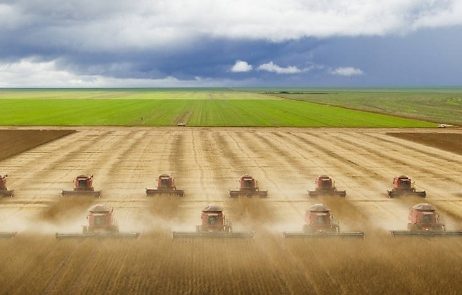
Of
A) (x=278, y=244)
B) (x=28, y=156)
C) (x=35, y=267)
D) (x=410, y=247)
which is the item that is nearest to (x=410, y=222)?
(x=410, y=247)

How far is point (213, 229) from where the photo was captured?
23.5 metres

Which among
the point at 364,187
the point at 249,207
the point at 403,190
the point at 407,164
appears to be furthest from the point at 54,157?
the point at 407,164

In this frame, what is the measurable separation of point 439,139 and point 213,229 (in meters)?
50.6

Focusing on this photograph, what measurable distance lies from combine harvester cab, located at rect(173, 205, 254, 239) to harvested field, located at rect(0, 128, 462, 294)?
427mm

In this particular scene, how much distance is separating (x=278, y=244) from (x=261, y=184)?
13.8m

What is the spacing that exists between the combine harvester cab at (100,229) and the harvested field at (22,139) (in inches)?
1089

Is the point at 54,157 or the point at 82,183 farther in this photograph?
the point at 54,157

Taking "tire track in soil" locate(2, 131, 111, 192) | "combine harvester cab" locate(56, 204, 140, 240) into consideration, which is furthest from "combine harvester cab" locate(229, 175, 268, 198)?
"tire track in soil" locate(2, 131, 111, 192)

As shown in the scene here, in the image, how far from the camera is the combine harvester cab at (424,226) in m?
24.0

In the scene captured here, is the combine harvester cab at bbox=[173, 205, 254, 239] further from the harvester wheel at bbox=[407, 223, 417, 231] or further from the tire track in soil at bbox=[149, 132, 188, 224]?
the harvester wheel at bbox=[407, 223, 417, 231]

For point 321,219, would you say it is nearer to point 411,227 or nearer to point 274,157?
point 411,227

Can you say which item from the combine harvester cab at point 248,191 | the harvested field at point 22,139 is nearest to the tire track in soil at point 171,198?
the combine harvester cab at point 248,191

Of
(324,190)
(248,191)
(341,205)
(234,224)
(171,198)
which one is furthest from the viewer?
(324,190)

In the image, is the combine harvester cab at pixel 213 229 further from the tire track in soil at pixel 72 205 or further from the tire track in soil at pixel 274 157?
the tire track in soil at pixel 72 205
